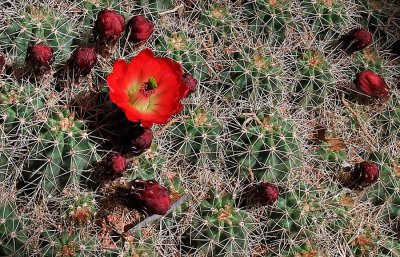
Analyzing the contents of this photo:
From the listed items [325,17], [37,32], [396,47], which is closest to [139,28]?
[37,32]

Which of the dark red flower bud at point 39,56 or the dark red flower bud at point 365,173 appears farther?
the dark red flower bud at point 365,173

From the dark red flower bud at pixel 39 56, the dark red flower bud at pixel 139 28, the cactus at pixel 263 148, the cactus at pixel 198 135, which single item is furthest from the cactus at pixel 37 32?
the cactus at pixel 263 148

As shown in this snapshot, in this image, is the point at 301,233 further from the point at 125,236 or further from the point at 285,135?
the point at 125,236

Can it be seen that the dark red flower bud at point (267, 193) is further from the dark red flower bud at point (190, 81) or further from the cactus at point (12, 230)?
the cactus at point (12, 230)

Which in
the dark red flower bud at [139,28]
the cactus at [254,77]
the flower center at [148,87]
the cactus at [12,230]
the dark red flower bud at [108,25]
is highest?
the dark red flower bud at [108,25]

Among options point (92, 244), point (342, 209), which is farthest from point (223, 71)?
point (92, 244)

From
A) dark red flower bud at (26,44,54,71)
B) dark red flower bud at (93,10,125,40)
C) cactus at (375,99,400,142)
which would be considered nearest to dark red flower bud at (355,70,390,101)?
cactus at (375,99,400,142)

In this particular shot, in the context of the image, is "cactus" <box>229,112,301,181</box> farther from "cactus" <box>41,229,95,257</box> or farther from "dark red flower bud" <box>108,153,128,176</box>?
"cactus" <box>41,229,95,257</box>
